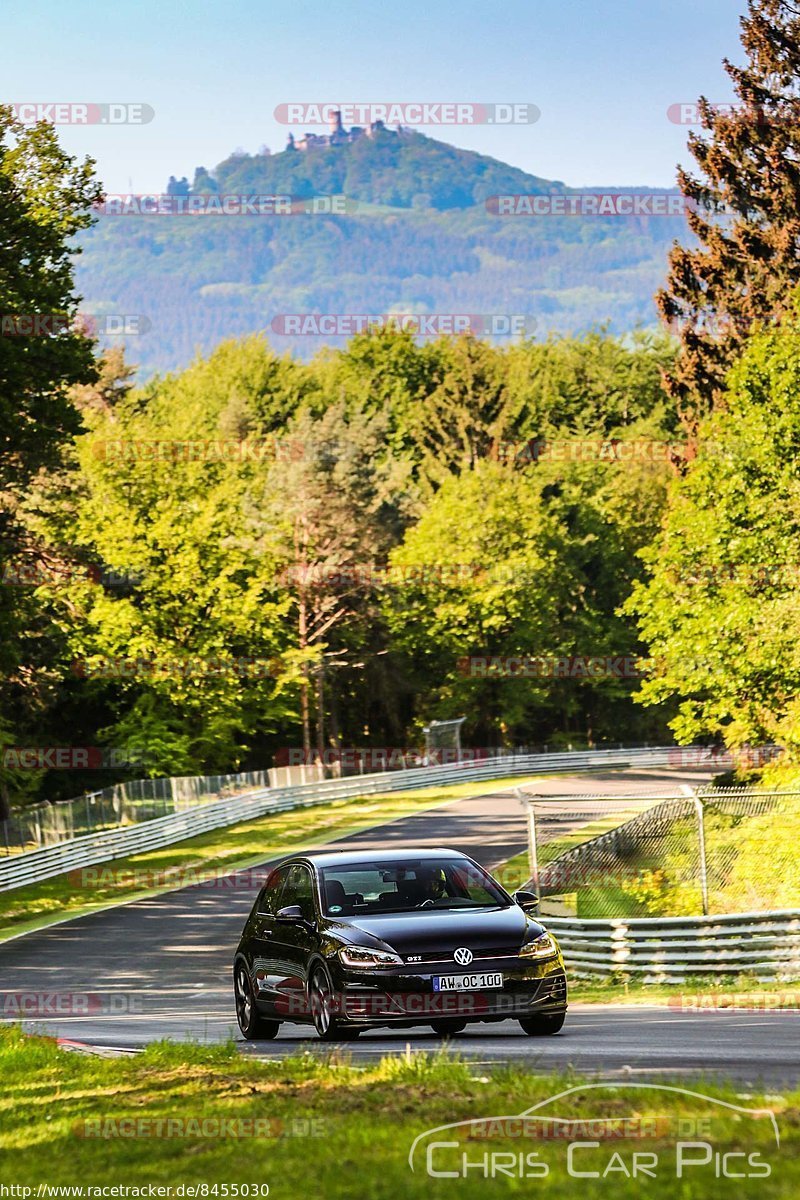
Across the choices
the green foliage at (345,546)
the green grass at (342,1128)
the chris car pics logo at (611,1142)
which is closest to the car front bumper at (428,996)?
the green grass at (342,1128)

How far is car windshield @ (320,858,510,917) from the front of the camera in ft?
44.0

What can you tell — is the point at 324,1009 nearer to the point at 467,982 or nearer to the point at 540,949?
the point at 467,982

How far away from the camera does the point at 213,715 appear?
64250 millimetres

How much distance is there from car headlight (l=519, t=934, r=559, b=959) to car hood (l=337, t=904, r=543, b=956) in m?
0.05

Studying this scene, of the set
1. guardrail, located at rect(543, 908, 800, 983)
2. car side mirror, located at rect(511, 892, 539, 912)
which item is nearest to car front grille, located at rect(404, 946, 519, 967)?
car side mirror, located at rect(511, 892, 539, 912)

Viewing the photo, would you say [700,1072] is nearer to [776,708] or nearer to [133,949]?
[133,949]

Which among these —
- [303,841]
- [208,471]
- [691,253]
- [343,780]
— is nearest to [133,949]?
[303,841]

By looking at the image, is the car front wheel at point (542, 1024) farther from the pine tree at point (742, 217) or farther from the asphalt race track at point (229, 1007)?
the pine tree at point (742, 217)

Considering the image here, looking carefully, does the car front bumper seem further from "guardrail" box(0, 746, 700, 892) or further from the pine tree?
the pine tree

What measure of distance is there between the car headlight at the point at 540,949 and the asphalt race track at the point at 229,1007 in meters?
0.63

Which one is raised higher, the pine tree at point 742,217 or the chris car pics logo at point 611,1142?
the pine tree at point 742,217

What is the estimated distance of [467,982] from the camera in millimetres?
12383

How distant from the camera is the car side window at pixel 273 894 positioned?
47.9 feet

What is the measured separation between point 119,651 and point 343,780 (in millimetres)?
9981
